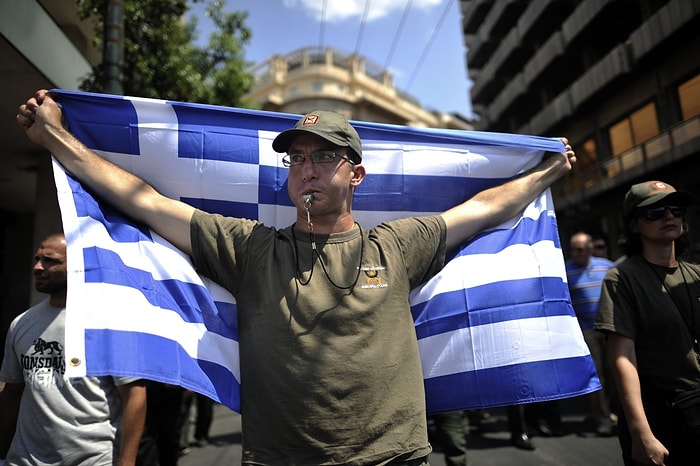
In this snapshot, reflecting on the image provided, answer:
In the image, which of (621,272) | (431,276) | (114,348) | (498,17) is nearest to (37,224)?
(114,348)

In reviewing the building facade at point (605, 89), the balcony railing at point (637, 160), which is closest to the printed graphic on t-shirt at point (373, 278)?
the building facade at point (605, 89)

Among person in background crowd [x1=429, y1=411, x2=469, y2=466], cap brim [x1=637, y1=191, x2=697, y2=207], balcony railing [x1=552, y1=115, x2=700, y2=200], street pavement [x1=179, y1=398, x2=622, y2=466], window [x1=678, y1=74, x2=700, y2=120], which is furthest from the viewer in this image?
window [x1=678, y1=74, x2=700, y2=120]

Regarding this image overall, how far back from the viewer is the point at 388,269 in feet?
6.33

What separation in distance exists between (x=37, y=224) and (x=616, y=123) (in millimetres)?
19907

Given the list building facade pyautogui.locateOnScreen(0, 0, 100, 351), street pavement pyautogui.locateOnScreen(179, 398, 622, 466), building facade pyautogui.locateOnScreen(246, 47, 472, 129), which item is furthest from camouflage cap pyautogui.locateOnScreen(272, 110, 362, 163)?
building facade pyautogui.locateOnScreen(246, 47, 472, 129)

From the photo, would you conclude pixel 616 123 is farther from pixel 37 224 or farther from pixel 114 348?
pixel 114 348

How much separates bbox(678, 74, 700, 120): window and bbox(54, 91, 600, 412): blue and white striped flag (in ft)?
52.9

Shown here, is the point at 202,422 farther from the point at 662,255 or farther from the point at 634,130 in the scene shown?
the point at 634,130

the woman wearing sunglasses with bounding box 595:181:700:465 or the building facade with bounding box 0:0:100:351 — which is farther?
the building facade with bounding box 0:0:100:351

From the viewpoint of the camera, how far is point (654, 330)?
7.75 feet

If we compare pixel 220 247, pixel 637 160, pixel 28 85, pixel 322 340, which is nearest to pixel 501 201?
pixel 322 340

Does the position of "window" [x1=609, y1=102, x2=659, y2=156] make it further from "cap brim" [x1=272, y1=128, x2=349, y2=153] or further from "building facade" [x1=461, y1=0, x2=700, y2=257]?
"cap brim" [x1=272, y1=128, x2=349, y2=153]

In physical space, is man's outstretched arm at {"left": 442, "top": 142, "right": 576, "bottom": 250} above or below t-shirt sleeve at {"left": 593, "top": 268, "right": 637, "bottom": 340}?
above

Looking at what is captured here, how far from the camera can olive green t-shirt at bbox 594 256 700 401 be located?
230cm
